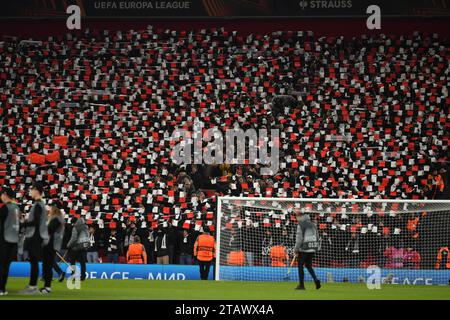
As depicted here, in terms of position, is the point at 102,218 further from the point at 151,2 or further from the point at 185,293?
the point at 185,293

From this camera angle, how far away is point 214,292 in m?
17.1

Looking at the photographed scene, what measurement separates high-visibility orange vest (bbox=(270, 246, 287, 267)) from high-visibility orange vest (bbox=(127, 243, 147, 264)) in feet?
11.9

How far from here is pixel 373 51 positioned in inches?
1262

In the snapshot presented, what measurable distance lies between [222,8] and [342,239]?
11.5 m

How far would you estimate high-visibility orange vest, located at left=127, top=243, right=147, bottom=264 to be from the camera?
24.1 m

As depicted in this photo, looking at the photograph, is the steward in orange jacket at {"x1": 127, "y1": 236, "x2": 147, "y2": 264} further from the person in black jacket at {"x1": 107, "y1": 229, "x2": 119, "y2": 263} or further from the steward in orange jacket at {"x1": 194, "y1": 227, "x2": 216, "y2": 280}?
the steward in orange jacket at {"x1": 194, "y1": 227, "x2": 216, "y2": 280}

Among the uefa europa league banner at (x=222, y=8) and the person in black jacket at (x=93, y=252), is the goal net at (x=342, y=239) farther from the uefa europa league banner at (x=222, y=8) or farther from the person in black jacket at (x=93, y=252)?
the uefa europa league banner at (x=222, y=8)

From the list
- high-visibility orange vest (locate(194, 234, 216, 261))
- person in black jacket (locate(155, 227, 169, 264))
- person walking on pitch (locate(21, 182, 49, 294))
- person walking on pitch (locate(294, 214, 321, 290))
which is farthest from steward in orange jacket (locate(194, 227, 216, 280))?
person walking on pitch (locate(21, 182, 49, 294))

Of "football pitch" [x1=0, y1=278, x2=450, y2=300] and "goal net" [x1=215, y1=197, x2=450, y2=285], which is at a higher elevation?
"goal net" [x1=215, y1=197, x2=450, y2=285]

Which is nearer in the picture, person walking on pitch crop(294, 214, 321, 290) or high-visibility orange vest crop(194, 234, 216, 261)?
person walking on pitch crop(294, 214, 321, 290)

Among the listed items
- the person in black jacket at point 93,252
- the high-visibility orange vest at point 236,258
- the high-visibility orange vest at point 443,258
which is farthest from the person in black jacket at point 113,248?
the high-visibility orange vest at point 443,258

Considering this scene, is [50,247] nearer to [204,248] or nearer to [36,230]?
[36,230]

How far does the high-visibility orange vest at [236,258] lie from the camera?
22984 millimetres

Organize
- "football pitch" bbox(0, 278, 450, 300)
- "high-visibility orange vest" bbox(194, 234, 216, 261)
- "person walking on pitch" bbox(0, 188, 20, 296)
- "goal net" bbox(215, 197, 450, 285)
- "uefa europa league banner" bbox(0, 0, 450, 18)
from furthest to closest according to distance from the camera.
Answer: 1. "uefa europa league banner" bbox(0, 0, 450, 18)
2. "goal net" bbox(215, 197, 450, 285)
3. "high-visibility orange vest" bbox(194, 234, 216, 261)
4. "football pitch" bbox(0, 278, 450, 300)
5. "person walking on pitch" bbox(0, 188, 20, 296)
